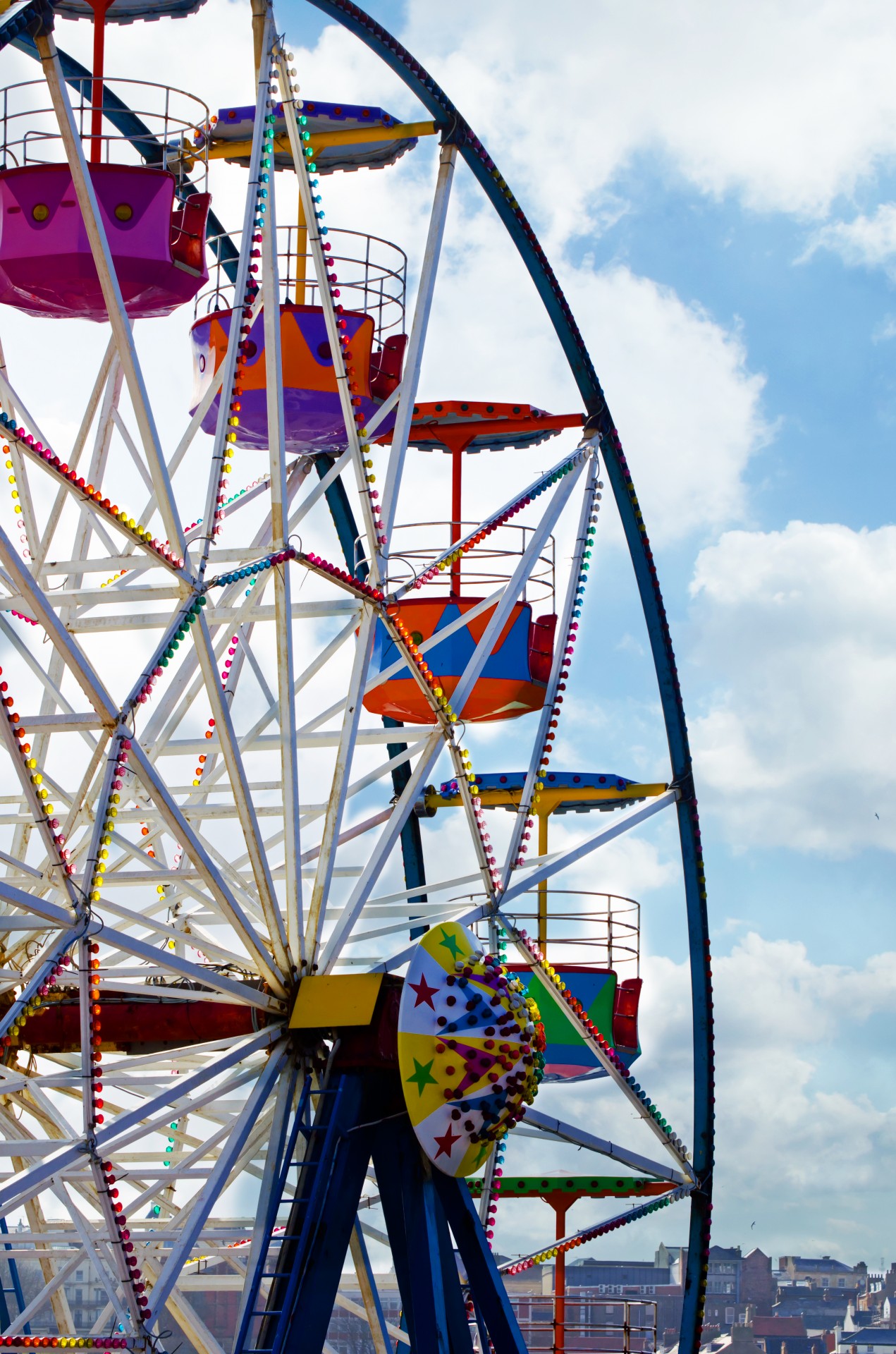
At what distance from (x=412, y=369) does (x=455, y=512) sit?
4.72 m

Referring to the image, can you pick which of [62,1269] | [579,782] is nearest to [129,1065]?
[62,1269]

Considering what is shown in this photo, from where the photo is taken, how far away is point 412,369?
15688 mm

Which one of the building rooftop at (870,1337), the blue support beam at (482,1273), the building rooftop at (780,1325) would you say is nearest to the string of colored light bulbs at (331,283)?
the blue support beam at (482,1273)

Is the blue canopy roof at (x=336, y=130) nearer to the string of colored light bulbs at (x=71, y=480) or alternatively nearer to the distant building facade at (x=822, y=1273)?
the string of colored light bulbs at (x=71, y=480)

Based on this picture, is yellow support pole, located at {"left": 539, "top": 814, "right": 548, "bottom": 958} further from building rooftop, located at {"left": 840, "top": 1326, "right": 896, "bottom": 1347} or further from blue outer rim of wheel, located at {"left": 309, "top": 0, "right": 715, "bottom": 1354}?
building rooftop, located at {"left": 840, "top": 1326, "right": 896, "bottom": 1347}

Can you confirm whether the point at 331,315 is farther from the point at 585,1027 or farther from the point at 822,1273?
the point at 822,1273

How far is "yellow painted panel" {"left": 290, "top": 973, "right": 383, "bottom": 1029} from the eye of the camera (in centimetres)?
1413

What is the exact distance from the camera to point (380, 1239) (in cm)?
1709

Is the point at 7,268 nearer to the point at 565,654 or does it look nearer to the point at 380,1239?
the point at 565,654

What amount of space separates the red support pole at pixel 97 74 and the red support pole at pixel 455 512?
16.9 feet

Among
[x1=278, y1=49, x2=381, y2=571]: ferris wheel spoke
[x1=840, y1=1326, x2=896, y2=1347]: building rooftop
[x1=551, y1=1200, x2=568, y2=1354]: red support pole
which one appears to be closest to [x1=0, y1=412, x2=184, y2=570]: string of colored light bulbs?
[x1=278, y1=49, x2=381, y2=571]: ferris wheel spoke

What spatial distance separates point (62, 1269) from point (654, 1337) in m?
5.93

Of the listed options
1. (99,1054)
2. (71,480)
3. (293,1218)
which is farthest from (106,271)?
(293,1218)

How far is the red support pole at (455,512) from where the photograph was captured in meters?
19.7
